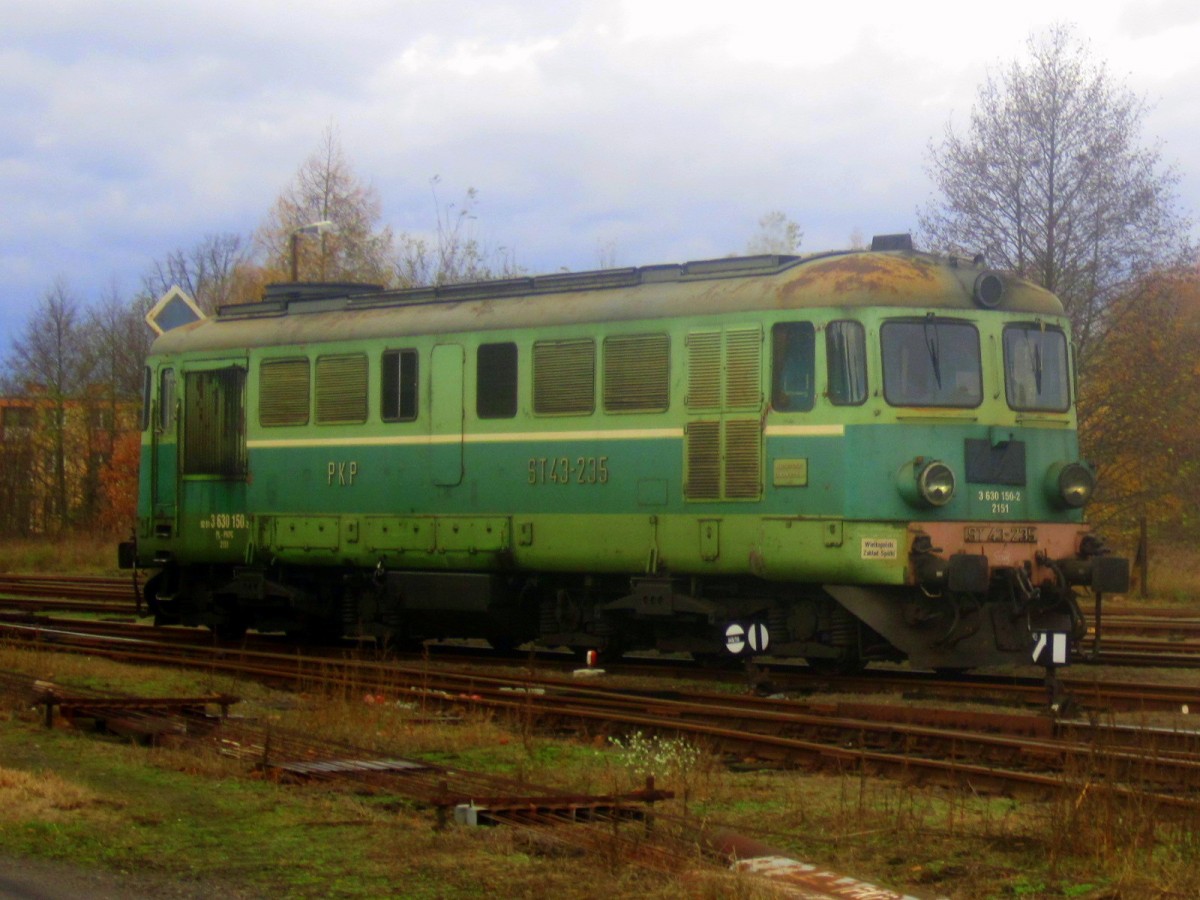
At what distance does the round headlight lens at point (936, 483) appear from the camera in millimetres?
12711

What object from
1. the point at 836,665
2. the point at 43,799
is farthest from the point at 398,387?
the point at 43,799

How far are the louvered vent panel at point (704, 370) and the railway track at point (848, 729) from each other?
8.17ft

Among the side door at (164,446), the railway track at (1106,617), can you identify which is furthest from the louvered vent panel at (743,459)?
the side door at (164,446)

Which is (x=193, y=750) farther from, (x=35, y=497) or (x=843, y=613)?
(x=35, y=497)

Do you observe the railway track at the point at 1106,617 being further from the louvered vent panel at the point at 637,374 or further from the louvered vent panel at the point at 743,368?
the louvered vent panel at the point at 637,374

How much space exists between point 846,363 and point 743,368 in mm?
918

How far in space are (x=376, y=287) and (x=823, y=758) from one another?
1027 cm

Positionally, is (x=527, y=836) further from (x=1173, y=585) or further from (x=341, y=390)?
(x=1173, y=585)

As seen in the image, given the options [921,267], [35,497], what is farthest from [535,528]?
[35,497]

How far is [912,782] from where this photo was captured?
352 inches

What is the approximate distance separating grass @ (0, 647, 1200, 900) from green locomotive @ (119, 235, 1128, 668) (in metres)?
3.77

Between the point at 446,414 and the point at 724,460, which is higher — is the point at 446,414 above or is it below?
above

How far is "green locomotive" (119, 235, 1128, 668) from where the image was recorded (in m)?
12.9

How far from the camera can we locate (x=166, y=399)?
18469 mm
